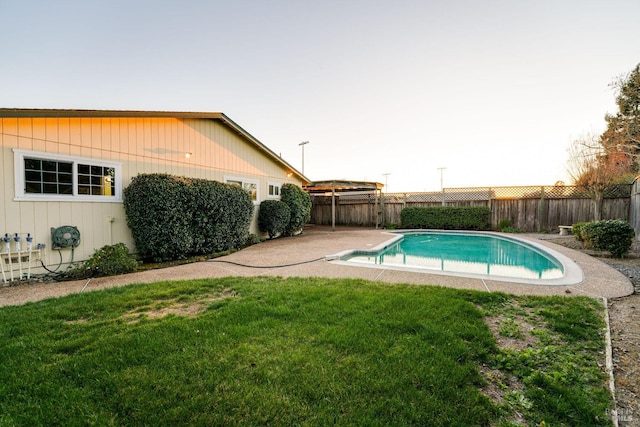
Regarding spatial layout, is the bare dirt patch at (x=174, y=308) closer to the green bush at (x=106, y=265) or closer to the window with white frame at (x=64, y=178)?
the green bush at (x=106, y=265)

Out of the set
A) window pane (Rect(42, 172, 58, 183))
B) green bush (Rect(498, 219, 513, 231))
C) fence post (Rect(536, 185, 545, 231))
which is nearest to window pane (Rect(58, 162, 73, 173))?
window pane (Rect(42, 172, 58, 183))

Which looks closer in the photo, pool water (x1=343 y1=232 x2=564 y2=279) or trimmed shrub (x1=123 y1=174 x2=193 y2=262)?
pool water (x1=343 y1=232 x2=564 y2=279)

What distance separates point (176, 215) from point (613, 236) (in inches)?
461

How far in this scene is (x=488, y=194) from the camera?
1543 cm

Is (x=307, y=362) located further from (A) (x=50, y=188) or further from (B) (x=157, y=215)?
(A) (x=50, y=188)

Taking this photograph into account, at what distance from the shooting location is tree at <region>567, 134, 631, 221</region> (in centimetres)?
1233

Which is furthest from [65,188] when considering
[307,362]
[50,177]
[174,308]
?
[307,362]

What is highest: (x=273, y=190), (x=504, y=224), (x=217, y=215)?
(x=273, y=190)

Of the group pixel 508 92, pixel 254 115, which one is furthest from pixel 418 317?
pixel 254 115

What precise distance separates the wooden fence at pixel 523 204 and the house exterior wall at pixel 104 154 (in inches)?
292

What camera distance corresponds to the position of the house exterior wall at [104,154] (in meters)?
5.66

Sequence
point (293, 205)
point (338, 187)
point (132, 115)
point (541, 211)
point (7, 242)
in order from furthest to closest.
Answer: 1. point (338, 187)
2. point (541, 211)
3. point (293, 205)
4. point (132, 115)
5. point (7, 242)

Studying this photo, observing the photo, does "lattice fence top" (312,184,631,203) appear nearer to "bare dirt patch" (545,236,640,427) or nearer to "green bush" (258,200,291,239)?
"green bush" (258,200,291,239)

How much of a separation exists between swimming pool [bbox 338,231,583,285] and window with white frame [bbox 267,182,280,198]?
Result: 6.06 meters
